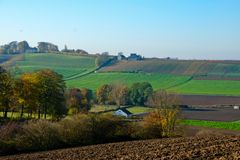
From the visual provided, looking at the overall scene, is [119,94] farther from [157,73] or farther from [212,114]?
[157,73]

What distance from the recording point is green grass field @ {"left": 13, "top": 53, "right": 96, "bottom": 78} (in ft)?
469

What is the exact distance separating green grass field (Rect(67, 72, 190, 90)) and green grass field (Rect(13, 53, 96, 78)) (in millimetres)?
10349

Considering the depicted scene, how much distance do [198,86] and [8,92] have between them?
73.7 meters

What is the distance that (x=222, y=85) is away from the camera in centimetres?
Answer: 12006

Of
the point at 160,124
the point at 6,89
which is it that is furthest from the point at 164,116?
the point at 6,89

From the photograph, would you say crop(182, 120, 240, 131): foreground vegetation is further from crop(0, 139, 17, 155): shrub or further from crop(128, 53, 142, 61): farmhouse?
crop(128, 53, 142, 61): farmhouse

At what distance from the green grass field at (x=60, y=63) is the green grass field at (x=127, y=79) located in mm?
10349

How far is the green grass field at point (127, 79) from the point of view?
122 metres

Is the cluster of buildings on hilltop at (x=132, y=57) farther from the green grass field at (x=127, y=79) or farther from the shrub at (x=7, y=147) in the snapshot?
the shrub at (x=7, y=147)

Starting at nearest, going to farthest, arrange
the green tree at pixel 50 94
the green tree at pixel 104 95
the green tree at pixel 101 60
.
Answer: the green tree at pixel 50 94 → the green tree at pixel 104 95 → the green tree at pixel 101 60

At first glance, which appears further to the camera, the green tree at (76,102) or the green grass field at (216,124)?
the green tree at (76,102)

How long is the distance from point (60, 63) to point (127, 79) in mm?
Answer: 38529

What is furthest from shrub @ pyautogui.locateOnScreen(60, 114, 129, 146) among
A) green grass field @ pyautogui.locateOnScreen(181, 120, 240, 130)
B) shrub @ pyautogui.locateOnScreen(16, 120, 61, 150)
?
green grass field @ pyautogui.locateOnScreen(181, 120, 240, 130)

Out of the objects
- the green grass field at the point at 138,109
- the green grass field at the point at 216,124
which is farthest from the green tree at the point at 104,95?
the green grass field at the point at 216,124
